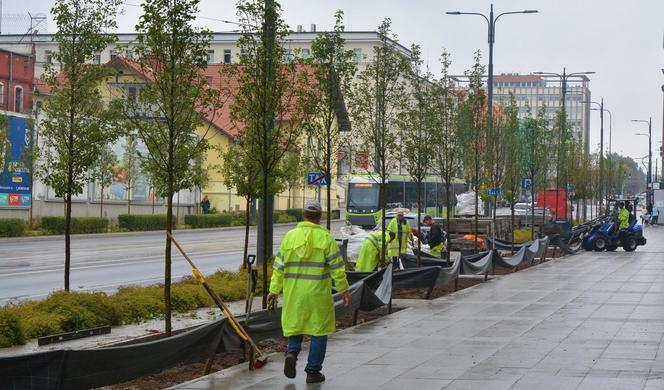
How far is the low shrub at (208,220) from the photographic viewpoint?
55.3m

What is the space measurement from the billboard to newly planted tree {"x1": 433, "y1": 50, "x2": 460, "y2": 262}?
15654 millimetres

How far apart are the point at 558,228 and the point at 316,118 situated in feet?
91.5

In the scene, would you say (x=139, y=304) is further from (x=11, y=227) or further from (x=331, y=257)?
(x=11, y=227)

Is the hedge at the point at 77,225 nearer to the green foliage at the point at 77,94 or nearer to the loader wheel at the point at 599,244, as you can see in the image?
the loader wheel at the point at 599,244

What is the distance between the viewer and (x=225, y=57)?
11581 cm

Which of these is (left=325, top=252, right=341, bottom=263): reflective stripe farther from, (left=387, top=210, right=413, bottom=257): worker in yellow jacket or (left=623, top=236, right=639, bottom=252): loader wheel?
(left=623, top=236, right=639, bottom=252): loader wheel

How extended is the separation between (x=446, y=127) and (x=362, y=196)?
34711 millimetres

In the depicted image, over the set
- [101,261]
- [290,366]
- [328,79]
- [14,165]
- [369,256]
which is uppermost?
[328,79]

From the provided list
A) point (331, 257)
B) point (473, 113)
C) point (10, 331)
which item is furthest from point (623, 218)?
point (331, 257)

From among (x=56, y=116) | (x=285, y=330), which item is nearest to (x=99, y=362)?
(x=285, y=330)

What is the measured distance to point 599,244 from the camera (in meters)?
40.3

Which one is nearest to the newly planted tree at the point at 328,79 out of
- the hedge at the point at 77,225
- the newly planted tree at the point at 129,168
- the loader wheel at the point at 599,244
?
the loader wheel at the point at 599,244

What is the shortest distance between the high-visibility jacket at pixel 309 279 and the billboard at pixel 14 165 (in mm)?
26687

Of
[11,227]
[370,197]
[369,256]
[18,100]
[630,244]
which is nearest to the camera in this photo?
[369,256]
